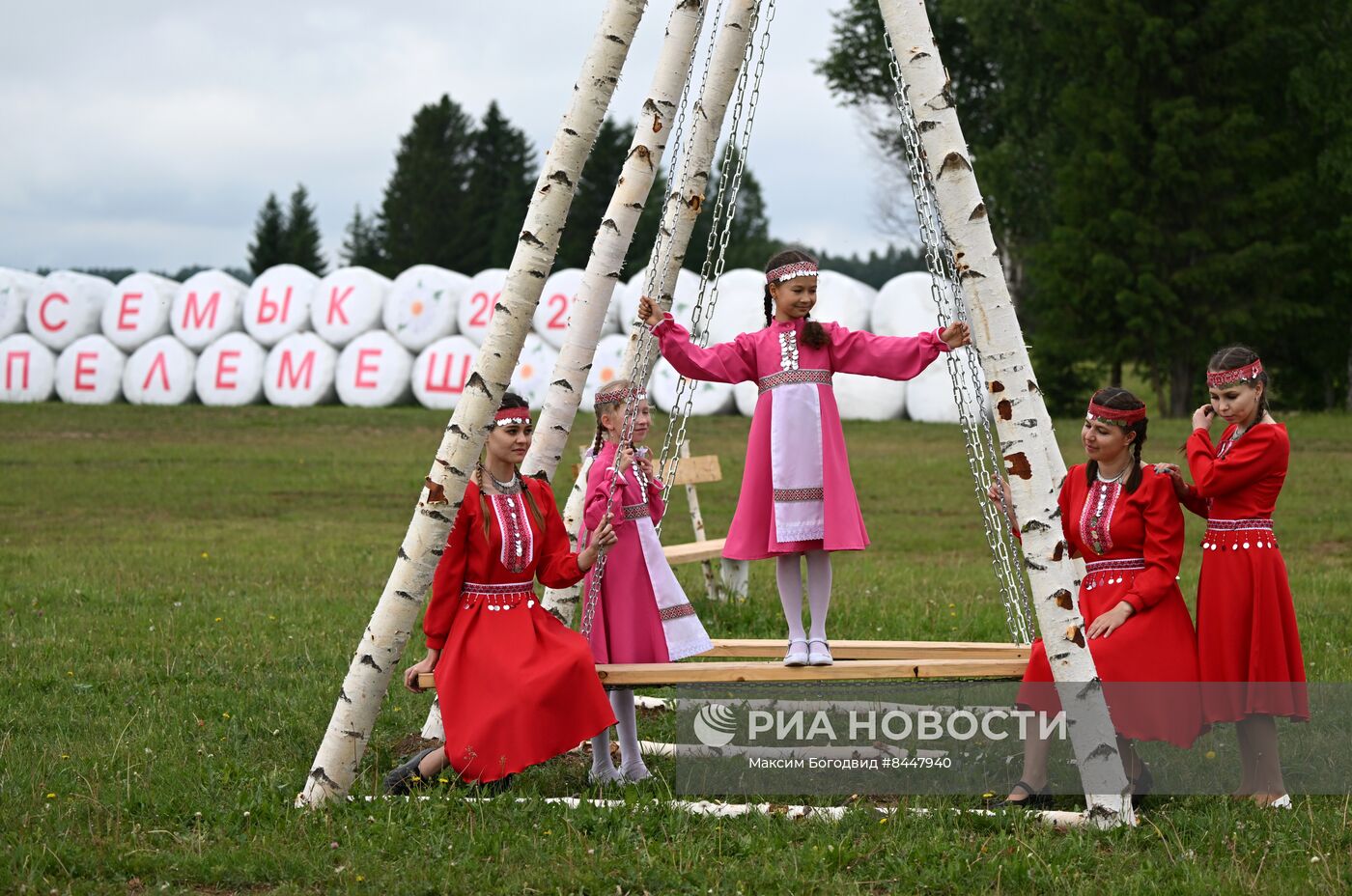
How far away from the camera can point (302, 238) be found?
200 feet

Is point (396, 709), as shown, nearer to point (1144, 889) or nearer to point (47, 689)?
point (47, 689)

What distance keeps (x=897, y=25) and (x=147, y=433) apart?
22205 millimetres

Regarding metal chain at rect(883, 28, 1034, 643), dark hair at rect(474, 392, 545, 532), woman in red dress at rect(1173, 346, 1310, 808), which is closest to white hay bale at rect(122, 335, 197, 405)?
dark hair at rect(474, 392, 545, 532)

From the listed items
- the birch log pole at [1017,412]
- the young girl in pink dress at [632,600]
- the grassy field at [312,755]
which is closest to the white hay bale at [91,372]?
the grassy field at [312,755]

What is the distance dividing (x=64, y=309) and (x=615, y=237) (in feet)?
86.1

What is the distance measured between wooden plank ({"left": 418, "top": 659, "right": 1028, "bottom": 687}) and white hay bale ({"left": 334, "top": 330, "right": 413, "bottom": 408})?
76.1ft

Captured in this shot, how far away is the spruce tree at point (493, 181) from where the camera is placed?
188 ft

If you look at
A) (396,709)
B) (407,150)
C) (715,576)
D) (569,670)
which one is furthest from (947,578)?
(407,150)

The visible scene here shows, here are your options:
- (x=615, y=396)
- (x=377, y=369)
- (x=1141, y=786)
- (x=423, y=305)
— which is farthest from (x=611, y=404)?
(x=377, y=369)

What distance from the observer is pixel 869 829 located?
512 cm

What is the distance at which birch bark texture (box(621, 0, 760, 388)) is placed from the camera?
653 cm

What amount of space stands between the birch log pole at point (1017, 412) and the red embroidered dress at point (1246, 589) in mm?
579

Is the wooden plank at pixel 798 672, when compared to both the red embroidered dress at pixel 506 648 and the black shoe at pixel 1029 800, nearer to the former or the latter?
the red embroidered dress at pixel 506 648

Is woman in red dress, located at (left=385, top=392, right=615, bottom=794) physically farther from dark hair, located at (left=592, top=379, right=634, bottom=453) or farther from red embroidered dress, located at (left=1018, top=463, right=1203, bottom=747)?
red embroidered dress, located at (left=1018, top=463, right=1203, bottom=747)
